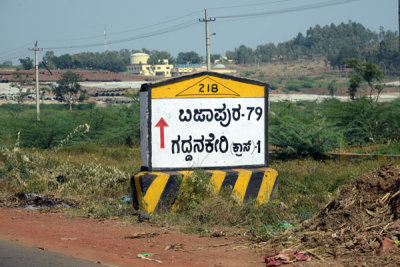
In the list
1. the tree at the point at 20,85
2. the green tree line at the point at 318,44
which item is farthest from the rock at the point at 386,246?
the green tree line at the point at 318,44

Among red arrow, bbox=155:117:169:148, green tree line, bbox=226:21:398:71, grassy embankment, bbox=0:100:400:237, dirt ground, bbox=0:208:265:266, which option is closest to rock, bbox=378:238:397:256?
dirt ground, bbox=0:208:265:266

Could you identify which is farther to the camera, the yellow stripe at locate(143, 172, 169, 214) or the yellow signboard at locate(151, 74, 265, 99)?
the yellow signboard at locate(151, 74, 265, 99)

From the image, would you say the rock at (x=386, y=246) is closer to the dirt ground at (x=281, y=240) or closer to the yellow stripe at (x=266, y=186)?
the dirt ground at (x=281, y=240)

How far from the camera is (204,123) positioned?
30.3 ft

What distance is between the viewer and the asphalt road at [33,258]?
235 inches

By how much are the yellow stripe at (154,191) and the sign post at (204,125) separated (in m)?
0.08

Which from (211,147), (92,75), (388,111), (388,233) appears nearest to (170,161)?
(211,147)

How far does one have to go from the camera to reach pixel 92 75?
275ft

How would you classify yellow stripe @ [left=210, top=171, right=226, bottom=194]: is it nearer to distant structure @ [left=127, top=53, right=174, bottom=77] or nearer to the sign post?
the sign post

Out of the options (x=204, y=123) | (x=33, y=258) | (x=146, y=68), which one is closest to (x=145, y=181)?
(x=204, y=123)

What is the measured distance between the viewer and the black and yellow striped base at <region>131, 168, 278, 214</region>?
8.60 meters

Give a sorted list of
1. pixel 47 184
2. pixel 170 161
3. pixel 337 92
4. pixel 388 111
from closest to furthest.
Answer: pixel 170 161 < pixel 47 184 < pixel 388 111 < pixel 337 92

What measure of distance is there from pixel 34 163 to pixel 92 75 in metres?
74.2

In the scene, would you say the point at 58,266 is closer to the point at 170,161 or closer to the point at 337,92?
the point at 170,161
